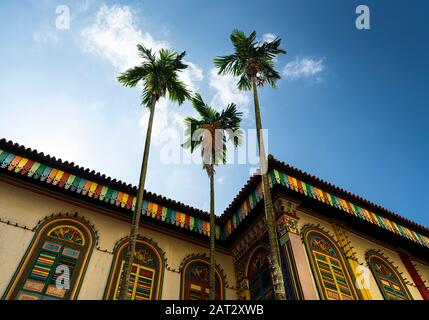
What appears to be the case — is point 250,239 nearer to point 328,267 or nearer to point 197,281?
point 197,281

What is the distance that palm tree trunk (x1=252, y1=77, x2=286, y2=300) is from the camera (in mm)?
8773

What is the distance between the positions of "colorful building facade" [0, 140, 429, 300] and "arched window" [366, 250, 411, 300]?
0.05m

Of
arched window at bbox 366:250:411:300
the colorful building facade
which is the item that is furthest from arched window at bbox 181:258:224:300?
arched window at bbox 366:250:411:300

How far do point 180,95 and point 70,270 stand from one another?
26.5 feet

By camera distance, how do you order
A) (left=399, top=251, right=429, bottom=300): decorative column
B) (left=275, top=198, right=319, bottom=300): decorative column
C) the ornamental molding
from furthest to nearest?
(left=399, top=251, right=429, bottom=300): decorative column < the ornamental molding < (left=275, top=198, right=319, bottom=300): decorative column

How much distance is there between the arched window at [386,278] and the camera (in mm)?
13297

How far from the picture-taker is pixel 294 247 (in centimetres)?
1173

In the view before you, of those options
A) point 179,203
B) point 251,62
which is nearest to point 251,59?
point 251,62

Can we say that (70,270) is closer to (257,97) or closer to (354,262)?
(257,97)

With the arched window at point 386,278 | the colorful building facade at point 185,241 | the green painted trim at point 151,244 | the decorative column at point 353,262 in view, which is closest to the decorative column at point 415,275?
the colorful building facade at point 185,241

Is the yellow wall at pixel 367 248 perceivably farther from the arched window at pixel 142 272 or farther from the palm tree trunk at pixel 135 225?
the palm tree trunk at pixel 135 225

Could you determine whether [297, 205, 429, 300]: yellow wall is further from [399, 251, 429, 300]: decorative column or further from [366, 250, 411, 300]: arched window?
[366, 250, 411, 300]: arched window

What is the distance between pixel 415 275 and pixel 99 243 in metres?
13.5
